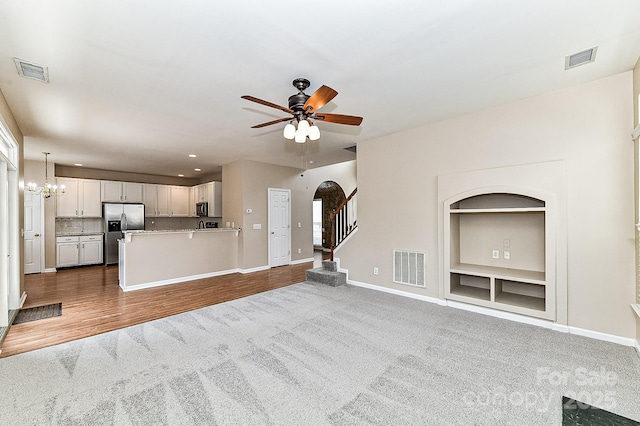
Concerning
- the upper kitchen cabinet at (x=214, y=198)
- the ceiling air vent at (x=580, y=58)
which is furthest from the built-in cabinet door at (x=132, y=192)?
the ceiling air vent at (x=580, y=58)

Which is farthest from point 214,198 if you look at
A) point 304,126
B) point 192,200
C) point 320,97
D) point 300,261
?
A: point 320,97

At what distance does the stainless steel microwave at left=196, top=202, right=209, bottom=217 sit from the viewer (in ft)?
26.8

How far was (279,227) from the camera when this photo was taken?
737cm

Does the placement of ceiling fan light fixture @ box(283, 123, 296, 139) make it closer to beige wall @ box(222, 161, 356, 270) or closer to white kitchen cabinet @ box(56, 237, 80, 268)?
beige wall @ box(222, 161, 356, 270)

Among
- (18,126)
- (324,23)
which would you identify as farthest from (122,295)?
(324,23)

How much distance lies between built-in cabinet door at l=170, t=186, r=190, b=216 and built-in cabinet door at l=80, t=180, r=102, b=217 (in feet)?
6.19

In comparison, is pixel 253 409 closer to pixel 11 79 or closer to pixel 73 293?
pixel 11 79

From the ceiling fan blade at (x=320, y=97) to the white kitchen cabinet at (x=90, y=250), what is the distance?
8.00m

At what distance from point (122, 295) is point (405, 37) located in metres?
5.65

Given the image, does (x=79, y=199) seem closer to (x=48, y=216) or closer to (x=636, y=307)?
(x=48, y=216)

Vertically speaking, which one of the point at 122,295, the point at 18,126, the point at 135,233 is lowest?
the point at 122,295

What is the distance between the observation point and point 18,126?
413 centimetres

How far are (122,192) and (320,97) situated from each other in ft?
26.4

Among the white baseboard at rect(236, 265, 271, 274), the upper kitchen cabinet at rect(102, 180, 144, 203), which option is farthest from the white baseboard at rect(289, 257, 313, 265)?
the upper kitchen cabinet at rect(102, 180, 144, 203)
